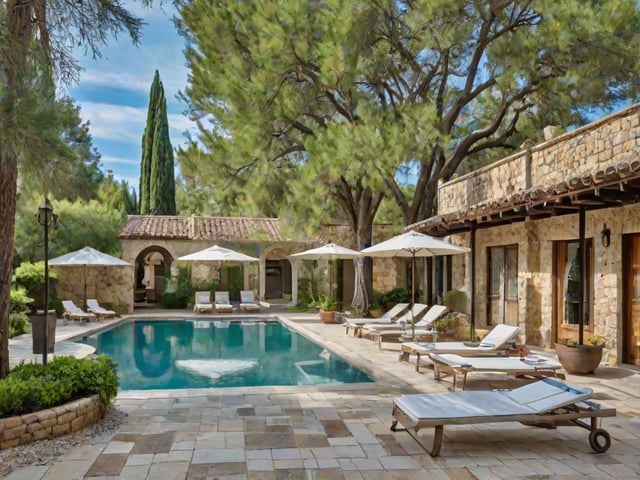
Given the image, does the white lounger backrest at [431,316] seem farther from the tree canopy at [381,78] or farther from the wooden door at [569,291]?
the tree canopy at [381,78]

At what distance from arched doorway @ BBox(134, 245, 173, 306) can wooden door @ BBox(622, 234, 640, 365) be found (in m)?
18.2

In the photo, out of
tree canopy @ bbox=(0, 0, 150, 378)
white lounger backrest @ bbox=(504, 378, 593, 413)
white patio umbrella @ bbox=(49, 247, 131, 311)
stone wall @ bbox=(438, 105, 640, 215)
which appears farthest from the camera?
white patio umbrella @ bbox=(49, 247, 131, 311)

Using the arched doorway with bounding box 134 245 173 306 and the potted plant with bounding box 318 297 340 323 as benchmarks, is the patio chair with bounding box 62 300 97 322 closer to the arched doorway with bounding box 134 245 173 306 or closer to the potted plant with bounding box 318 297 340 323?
the arched doorway with bounding box 134 245 173 306

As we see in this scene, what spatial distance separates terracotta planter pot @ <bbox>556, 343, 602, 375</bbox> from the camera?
8.30 metres

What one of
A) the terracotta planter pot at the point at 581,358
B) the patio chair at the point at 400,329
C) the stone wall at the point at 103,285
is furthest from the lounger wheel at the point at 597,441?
the stone wall at the point at 103,285

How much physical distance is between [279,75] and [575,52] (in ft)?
25.0

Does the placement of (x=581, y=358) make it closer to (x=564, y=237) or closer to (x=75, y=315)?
(x=564, y=237)

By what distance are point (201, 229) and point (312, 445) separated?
19.1 m

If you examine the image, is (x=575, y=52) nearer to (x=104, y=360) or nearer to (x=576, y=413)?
(x=576, y=413)

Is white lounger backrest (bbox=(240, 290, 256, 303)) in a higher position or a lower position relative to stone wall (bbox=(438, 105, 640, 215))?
lower

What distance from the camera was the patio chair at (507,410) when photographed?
493 cm

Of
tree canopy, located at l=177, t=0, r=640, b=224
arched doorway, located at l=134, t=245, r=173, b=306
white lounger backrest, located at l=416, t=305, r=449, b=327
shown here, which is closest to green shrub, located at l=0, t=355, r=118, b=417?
white lounger backrest, located at l=416, t=305, r=449, b=327

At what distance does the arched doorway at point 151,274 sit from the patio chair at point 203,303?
10.5 ft

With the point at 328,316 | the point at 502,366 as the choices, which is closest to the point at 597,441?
the point at 502,366
